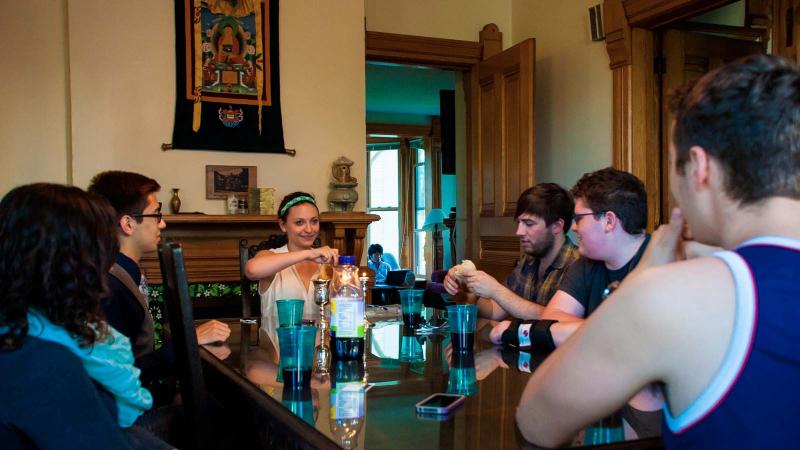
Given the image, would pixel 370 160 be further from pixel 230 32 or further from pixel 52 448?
pixel 52 448

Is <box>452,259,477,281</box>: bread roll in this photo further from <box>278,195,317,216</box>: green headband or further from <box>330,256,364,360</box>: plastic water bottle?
<box>278,195,317,216</box>: green headband

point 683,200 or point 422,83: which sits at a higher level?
point 422,83

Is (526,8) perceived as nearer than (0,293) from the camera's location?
No

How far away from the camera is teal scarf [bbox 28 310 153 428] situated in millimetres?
1191

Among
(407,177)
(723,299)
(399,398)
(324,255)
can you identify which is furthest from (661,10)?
(407,177)

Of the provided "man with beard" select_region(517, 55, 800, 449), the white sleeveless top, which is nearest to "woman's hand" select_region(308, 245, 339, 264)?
the white sleeveless top

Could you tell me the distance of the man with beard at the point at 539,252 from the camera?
265cm

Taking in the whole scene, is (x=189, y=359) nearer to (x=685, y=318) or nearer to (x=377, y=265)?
(x=685, y=318)

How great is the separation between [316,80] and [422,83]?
149 inches

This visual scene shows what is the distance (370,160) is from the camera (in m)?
11.7

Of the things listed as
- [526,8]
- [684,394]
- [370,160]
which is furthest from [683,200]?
[370,160]

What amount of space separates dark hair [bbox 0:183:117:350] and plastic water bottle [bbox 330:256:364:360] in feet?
2.10

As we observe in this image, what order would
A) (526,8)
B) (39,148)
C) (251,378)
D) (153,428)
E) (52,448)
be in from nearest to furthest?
1. (52,448)
2. (251,378)
3. (153,428)
4. (39,148)
5. (526,8)

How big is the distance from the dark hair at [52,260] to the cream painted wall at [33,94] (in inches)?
149
